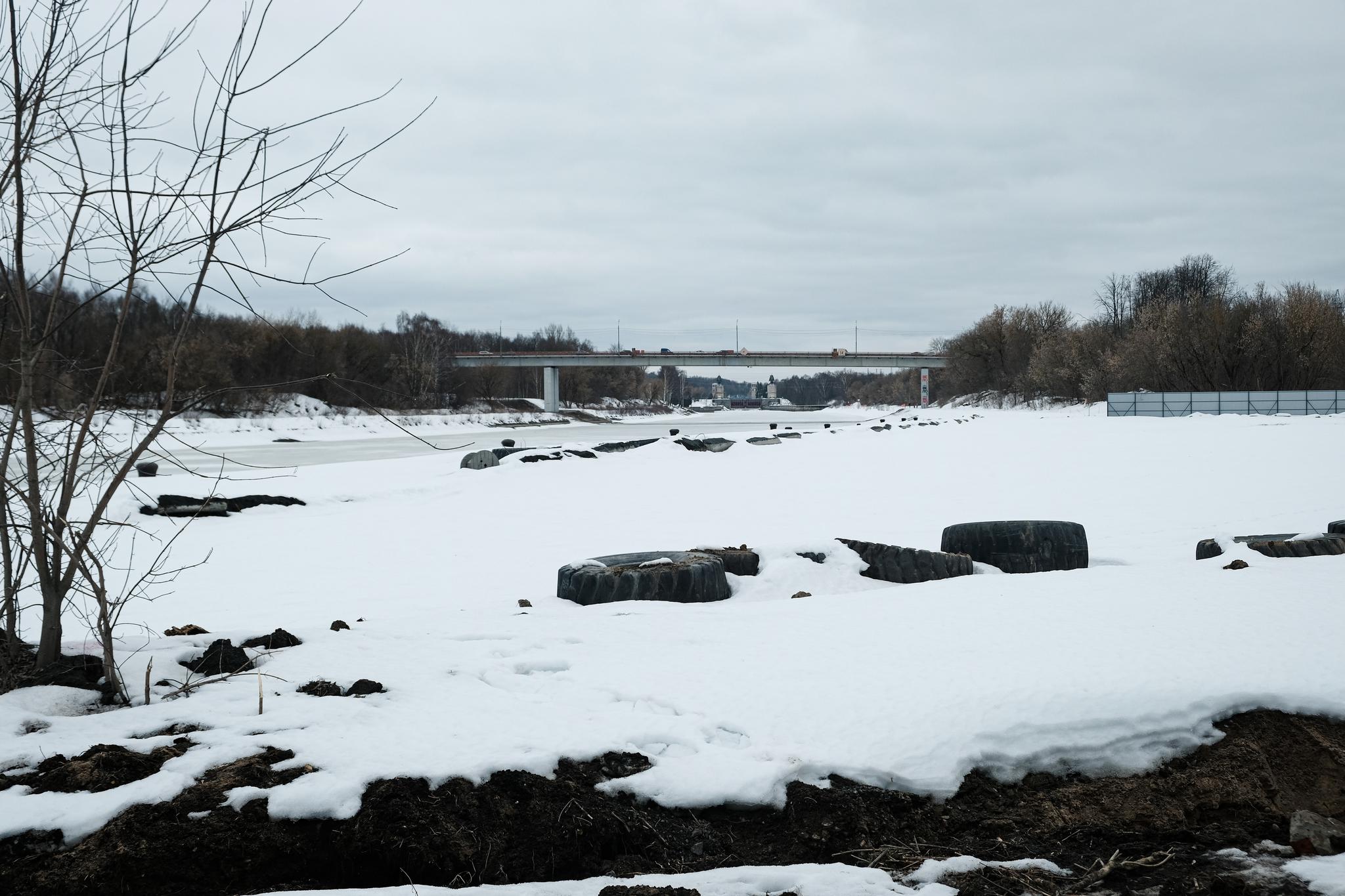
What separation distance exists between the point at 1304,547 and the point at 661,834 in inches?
267

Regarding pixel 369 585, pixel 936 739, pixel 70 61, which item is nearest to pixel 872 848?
pixel 936 739

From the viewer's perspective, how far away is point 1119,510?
12.7 meters

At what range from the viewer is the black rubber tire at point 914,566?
7.75 m

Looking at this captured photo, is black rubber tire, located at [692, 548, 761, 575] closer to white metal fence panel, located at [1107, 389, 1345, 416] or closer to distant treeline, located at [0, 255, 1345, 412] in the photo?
distant treeline, located at [0, 255, 1345, 412]

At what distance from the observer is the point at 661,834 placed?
3180mm

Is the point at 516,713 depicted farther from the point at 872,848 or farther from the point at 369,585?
the point at 369,585

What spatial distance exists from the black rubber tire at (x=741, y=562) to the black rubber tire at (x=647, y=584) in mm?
548

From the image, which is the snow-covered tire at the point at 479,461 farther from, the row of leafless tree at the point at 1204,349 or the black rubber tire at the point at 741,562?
the row of leafless tree at the point at 1204,349

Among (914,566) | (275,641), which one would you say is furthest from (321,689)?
(914,566)

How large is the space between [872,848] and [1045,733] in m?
1.05

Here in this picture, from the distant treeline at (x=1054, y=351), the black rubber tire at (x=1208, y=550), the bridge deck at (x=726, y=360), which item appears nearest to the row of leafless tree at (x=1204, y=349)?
the distant treeline at (x=1054, y=351)

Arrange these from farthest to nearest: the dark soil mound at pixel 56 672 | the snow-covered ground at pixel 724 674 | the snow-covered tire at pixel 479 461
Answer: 1. the snow-covered tire at pixel 479 461
2. the dark soil mound at pixel 56 672
3. the snow-covered ground at pixel 724 674

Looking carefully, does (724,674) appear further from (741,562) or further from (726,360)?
(726,360)

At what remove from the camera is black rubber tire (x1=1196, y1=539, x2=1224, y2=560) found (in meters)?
7.89
